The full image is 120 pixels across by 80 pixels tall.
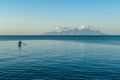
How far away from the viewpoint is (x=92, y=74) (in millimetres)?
28906

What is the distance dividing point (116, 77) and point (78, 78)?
17.2 feet

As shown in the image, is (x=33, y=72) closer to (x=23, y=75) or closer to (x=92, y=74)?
(x=23, y=75)

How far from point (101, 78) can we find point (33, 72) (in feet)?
33.7

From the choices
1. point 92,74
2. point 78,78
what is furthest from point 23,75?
point 92,74

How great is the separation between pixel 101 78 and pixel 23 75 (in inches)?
431

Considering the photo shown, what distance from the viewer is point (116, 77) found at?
27.0 m

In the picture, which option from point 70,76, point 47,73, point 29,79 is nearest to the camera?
point 29,79

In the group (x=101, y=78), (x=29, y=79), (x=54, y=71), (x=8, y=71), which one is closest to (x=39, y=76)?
(x=29, y=79)

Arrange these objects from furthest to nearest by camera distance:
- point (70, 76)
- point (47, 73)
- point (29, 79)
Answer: point (47, 73) → point (70, 76) → point (29, 79)

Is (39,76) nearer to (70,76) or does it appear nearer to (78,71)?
(70,76)

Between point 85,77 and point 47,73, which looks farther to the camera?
point 47,73

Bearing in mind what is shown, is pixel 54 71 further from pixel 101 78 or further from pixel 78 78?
pixel 101 78

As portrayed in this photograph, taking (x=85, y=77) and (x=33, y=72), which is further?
(x=33, y=72)

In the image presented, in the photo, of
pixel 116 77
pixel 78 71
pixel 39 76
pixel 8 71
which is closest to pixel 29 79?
pixel 39 76
